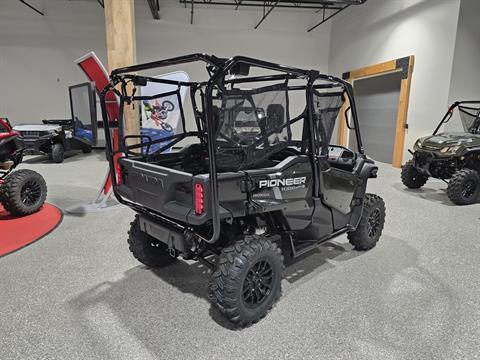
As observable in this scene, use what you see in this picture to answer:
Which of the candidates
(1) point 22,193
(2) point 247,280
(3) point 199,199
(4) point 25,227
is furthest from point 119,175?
(1) point 22,193

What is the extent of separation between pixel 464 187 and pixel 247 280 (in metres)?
4.12

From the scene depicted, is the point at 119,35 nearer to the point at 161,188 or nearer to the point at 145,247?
the point at 145,247

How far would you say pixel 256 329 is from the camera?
1920 mm

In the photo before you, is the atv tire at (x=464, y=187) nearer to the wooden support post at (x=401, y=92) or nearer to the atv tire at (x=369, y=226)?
the atv tire at (x=369, y=226)

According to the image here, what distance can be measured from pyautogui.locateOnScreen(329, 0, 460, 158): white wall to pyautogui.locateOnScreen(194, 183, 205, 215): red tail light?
6.63 m

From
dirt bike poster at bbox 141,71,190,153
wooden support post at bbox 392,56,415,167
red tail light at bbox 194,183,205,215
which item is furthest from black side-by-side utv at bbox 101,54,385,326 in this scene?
wooden support post at bbox 392,56,415,167

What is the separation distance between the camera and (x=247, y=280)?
1.95m

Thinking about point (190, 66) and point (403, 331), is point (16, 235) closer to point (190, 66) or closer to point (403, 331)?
point (403, 331)

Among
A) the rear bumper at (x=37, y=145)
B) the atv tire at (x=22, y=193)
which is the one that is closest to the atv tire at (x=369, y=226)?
the atv tire at (x=22, y=193)

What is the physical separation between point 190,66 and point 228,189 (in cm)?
946

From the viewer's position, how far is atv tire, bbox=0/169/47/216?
12.1 ft

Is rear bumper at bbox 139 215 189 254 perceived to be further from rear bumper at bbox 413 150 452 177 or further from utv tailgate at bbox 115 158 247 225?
rear bumper at bbox 413 150 452 177

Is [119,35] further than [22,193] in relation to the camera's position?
Yes

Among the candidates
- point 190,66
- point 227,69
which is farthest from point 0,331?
point 190,66
